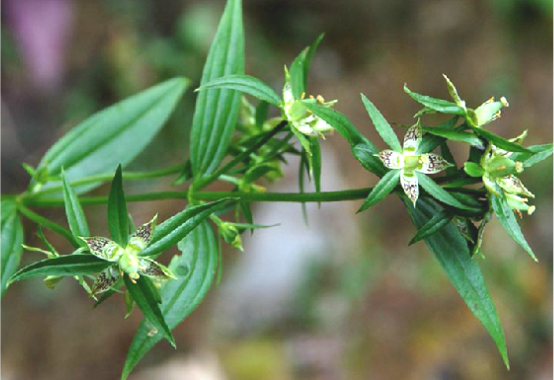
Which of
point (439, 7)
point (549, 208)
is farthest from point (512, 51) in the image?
point (549, 208)

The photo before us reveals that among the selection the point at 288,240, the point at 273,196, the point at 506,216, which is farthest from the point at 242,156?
the point at 288,240

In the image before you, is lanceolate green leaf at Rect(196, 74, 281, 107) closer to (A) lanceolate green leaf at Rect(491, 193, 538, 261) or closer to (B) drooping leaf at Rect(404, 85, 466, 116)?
(B) drooping leaf at Rect(404, 85, 466, 116)

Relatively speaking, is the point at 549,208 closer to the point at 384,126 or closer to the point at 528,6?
the point at 528,6

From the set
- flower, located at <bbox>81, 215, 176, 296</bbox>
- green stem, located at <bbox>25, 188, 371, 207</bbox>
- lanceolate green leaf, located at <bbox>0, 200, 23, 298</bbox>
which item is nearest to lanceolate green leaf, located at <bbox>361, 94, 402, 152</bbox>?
green stem, located at <bbox>25, 188, 371, 207</bbox>

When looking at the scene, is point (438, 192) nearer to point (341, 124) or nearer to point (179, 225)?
point (341, 124)

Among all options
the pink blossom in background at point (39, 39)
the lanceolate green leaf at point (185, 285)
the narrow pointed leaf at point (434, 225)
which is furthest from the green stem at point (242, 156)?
the pink blossom in background at point (39, 39)

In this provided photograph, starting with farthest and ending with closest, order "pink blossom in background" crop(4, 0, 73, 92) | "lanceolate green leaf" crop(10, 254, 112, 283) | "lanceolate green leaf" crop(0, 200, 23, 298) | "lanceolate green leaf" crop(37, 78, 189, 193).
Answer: "pink blossom in background" crop(4, 0, 73, 92), "lanceolate green leaf" crop(37, 78, 189, 193), "lanceolate green leaf" crop(0, 200, 23, 298), "lanceolate green leaf" crop(10, 254, 112, 283)

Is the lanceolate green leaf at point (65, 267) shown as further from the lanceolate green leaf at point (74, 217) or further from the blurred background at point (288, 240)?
the blurred background at point (288, 240)
